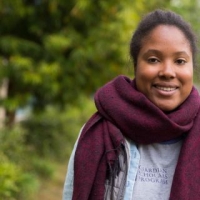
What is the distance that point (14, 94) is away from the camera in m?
7.38

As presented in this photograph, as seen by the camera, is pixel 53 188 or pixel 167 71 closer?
pixel 167 71

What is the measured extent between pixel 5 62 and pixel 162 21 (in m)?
4.71

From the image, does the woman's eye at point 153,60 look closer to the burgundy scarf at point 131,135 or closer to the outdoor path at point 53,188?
the burgundy scarf at point 131,135

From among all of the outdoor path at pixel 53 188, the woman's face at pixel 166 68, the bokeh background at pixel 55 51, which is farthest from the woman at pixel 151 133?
the outdoor path at pixel 53 188

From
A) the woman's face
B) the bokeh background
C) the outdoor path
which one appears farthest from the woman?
the outdoor path

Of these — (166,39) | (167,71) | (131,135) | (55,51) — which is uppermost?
(55,51)

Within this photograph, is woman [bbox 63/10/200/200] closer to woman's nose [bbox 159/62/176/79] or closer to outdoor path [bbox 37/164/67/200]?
woman's nose [bbox 159/62/176/79]

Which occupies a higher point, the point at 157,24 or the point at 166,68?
the point at 157,24

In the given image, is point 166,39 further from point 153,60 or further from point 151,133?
point 151,133

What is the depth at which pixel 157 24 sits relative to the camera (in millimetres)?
2439

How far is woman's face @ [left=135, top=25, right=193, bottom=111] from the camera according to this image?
2.35 meters

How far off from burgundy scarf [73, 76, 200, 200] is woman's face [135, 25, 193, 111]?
0.16 ft

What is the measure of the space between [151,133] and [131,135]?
101 millimetres

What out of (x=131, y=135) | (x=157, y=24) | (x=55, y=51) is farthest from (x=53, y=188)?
(x=157, y=24)
